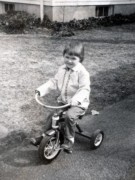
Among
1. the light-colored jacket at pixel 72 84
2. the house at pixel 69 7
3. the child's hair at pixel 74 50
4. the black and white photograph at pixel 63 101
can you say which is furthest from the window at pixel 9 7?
the child's hair at pixel 74 50

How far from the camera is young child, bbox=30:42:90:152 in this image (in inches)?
161

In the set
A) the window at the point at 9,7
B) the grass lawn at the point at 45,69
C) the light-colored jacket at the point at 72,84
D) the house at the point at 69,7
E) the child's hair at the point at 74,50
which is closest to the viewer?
the child's hair at the point at 74,50

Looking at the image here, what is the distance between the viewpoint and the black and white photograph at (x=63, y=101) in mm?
4145

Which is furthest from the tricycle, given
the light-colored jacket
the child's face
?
the child's face

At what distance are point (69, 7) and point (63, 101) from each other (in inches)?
373

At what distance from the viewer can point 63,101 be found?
4.38 m

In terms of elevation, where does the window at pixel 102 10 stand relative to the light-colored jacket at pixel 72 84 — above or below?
above

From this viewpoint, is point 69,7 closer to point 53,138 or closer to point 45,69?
point 45,69

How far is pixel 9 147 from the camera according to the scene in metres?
4.55

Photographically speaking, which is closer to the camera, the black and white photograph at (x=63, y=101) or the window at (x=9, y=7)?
the black and white photograph at (x=63, y=101)

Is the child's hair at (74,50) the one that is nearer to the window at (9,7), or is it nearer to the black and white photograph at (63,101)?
the black and white photograph at (63,101)

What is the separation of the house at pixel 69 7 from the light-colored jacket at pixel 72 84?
29.0 feet

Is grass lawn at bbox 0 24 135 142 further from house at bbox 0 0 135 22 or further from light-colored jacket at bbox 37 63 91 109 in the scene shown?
house at bbox 0 0 135 22

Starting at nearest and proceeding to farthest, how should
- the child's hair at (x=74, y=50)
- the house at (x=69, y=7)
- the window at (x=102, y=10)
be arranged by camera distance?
the child's hair at (x=74, y=50) < the house at (x=69, y=7) < the window at (x=102, y=10)
